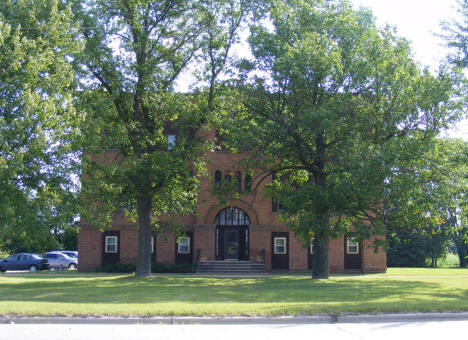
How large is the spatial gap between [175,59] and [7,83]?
1060cm

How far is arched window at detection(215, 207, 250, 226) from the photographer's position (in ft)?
114

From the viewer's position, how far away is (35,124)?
16328mm

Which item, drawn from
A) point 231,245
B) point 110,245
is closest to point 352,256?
point 231,245

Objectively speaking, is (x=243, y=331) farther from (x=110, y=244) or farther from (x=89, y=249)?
(x=89, y=249)

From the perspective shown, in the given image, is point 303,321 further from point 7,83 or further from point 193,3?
point 193,3

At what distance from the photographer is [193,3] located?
25109 millimetres

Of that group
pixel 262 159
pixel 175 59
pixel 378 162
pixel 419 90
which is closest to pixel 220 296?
pixel 378 162

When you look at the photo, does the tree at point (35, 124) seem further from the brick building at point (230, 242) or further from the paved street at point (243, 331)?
the brick building at point (230, 242)

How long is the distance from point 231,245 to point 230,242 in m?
0.22

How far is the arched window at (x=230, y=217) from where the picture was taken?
1369 inches

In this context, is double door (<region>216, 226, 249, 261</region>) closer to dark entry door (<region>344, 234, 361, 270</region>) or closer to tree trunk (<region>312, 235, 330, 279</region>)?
dark entry door (<region>344, 234, 361, 270</region>)

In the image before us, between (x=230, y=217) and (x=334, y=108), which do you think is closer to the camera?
(x=334, y=108)

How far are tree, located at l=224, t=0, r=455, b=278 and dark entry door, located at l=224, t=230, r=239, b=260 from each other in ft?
36.6

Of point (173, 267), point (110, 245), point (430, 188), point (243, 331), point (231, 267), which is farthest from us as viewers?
point (110, 245)
